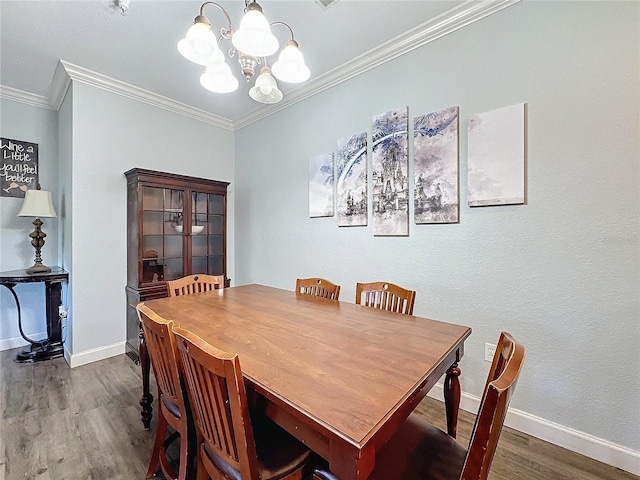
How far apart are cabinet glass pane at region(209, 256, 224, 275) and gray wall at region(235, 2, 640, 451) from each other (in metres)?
2.15

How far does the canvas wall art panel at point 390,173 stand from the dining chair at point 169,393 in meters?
1.72

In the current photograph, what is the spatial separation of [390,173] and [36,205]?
3.29 meters

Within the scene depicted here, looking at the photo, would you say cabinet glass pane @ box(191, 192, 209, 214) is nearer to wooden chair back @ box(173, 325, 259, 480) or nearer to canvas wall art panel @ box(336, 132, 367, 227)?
canvas wall art panel @ box(336, 132, 367, 227)

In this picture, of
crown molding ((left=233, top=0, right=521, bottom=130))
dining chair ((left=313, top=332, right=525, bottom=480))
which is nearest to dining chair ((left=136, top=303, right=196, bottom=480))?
dining chair ((left=313, top=332, right=525, bottom=480))

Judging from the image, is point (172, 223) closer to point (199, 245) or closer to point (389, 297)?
point (199, 245)

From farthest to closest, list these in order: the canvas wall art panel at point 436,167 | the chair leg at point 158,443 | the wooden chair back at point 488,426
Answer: the canvas wall art panel at point 436,167 < the chair leg at point 158,443 < the wooden chair back at point 488,426

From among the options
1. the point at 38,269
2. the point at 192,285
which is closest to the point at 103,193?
the point at 38,269

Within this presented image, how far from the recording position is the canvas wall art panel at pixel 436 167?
6.52 ft

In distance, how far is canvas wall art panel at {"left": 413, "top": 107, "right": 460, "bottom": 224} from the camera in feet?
6.52

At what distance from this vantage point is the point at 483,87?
6.17 feet

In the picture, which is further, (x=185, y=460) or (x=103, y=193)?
(x=103, y=193)

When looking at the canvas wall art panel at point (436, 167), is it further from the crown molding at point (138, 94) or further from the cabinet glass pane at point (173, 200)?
the crown molding at point (138, 94)

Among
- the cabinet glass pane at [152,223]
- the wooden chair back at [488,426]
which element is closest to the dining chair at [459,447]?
the wooden chair back at [488,426]

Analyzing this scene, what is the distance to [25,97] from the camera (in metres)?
3.03
